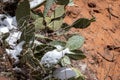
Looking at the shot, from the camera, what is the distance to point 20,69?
6.94ft

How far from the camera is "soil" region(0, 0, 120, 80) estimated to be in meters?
2.31

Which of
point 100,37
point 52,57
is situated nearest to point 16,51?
point 52,57

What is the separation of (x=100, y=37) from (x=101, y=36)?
0.02 m

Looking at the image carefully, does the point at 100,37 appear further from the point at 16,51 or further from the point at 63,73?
the point at 16,51

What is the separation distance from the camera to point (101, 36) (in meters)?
2.50

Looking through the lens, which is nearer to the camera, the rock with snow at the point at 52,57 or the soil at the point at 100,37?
Answer: the rock with snow at the point at 52,57

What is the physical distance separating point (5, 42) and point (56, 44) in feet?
0.90

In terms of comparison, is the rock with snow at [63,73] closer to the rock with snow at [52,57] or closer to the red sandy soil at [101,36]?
the rock with snow at [52,57]

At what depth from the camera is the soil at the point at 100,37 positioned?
231 cm

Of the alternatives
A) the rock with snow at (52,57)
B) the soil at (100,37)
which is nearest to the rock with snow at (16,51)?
the rock with snow at (52,57)

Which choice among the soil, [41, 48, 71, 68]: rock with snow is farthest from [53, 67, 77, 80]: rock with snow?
the soil

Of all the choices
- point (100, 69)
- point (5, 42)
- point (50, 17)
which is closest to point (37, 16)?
point (50, 17)

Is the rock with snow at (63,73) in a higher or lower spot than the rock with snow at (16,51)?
lower

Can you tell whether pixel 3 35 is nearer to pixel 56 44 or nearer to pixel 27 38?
pixel 27 38
